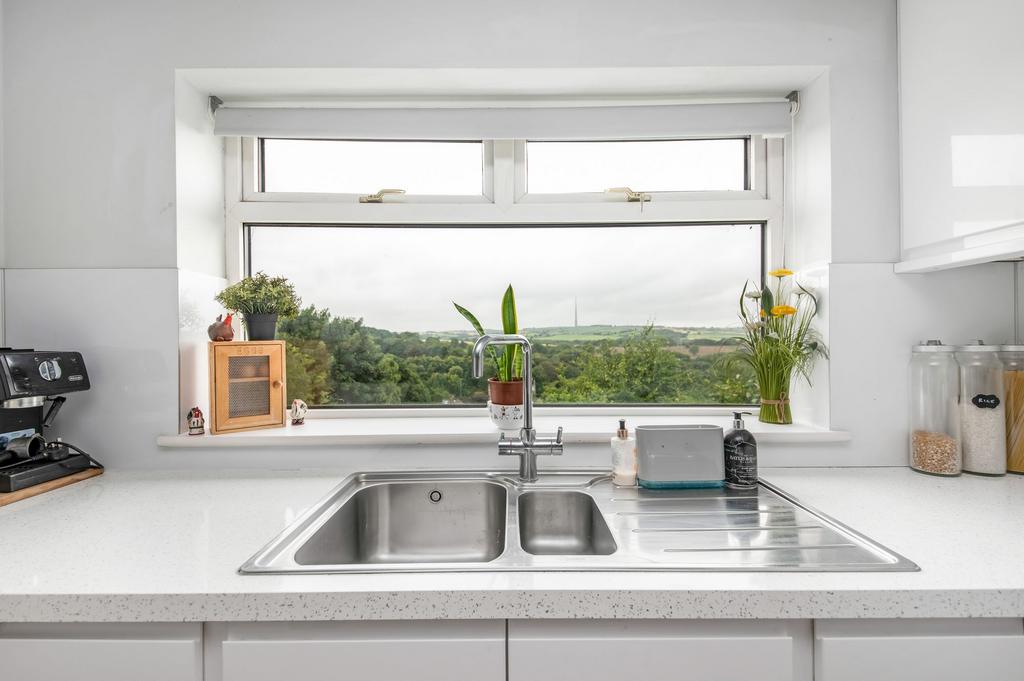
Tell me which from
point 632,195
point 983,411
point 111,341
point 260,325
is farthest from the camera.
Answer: point 632,195

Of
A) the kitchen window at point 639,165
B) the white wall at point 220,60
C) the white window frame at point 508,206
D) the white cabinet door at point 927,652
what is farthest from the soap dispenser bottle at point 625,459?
the kitchen window at point 639,165

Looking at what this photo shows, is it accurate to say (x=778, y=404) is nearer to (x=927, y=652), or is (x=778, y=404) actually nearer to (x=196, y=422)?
(x=927, y=652)

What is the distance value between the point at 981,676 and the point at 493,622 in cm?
81

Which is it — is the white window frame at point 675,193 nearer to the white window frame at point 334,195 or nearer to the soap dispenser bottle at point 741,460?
the white window frame at point 334,195

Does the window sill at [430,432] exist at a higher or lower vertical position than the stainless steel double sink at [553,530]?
higher

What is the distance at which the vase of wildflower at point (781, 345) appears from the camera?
1.53m

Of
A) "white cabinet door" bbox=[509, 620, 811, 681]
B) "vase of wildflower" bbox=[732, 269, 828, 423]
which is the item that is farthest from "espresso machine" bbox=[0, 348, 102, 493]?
"vase of wildflower" bbox=[732, 269, 828, 423]

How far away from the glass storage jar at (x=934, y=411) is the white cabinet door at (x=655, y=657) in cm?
91

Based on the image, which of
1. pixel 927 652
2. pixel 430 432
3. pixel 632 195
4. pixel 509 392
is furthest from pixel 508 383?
pixel 927 652

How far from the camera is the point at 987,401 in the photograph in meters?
1.29

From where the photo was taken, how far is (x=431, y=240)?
5.95 ft

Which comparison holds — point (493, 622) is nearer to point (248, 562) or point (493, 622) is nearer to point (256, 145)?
point (248, 562)

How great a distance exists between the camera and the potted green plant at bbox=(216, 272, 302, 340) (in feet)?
5.08

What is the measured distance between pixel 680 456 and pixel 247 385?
4.30ft
